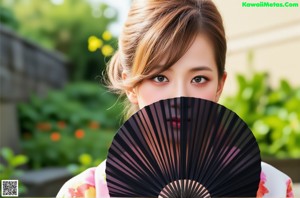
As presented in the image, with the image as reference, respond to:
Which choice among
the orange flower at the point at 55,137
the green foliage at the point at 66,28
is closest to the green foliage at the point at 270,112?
the orange flower at the point at 55,137

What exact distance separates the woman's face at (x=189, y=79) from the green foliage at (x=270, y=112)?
3072mm

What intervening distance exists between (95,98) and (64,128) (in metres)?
2.53

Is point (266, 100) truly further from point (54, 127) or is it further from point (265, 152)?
point (54, 127)

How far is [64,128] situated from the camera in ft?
23.5

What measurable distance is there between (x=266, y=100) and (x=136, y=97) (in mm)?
3718

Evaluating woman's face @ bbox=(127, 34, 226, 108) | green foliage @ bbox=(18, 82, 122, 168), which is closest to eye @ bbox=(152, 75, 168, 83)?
woman's face @ bbox=(127, 34, 226, 108)

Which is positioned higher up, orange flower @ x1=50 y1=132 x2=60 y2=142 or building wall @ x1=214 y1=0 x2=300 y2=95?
building wall @ x1=214 y1=0 x2=300 y2=95

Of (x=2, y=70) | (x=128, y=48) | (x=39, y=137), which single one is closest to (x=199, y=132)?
(x=128, y=48)

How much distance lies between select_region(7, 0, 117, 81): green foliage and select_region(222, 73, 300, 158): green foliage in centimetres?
752

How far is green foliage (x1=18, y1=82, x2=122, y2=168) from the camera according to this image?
606 cm

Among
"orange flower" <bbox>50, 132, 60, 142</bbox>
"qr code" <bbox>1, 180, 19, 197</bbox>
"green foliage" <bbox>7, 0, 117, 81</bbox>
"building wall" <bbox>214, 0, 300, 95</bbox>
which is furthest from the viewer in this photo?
"green foliage" <bbox>7, 0, 117, 81</bbox>

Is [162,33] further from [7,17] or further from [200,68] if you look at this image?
[7,17]

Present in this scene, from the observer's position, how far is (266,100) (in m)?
4.77

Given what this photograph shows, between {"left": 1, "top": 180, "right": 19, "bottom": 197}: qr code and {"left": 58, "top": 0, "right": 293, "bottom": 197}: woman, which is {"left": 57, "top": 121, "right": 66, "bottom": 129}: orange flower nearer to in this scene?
{"left": 1, "top": 180, "right": 19, "bottom": 197}: qr code
